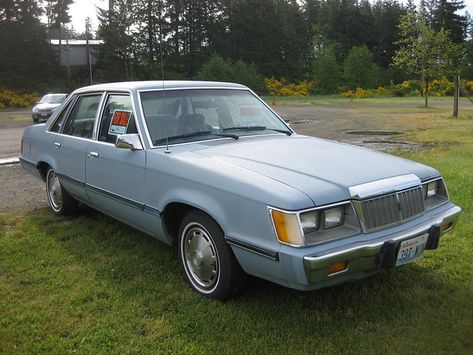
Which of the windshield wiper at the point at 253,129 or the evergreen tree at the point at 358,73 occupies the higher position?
the evergreen tree at the point at 358,73

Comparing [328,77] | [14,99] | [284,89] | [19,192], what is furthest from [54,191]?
[328,77]

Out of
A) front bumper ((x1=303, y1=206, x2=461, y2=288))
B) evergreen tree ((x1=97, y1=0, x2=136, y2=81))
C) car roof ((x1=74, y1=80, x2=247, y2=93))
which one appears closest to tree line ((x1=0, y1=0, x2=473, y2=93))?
evergreen tree ((x1=97, y1=0, x2=136, y2=81))

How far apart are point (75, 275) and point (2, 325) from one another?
83cm

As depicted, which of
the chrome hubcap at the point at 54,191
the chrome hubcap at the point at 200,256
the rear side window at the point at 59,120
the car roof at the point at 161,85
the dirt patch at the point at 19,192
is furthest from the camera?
the dirt patch at the point at 19,192

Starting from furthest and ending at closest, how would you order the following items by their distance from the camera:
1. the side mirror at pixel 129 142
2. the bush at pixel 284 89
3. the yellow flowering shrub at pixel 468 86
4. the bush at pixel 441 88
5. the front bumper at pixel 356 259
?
the bush at pixel 284 89
the yellow flowering shrub at pixel 468 86
the bush at pixel 441 88
the side mirror at pixel 129 142
the front bumper at pixel 356 259

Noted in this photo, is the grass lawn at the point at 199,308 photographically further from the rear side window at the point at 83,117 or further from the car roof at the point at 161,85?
the car roof at the point at 161,85

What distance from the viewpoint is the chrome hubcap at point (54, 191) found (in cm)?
570

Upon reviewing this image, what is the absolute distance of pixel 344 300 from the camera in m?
3.54

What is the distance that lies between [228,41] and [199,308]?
224ft

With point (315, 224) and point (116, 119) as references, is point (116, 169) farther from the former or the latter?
point (315, 224)

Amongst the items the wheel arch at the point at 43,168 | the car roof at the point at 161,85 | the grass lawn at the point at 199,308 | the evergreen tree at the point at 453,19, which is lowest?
the grass lawn at the point at 199,308

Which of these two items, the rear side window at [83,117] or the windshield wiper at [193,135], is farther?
the rear side window at [83,117]

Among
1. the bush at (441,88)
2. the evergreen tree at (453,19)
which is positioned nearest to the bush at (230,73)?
the bush at (441,88)

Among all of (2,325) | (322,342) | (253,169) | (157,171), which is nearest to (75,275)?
(2,325)
